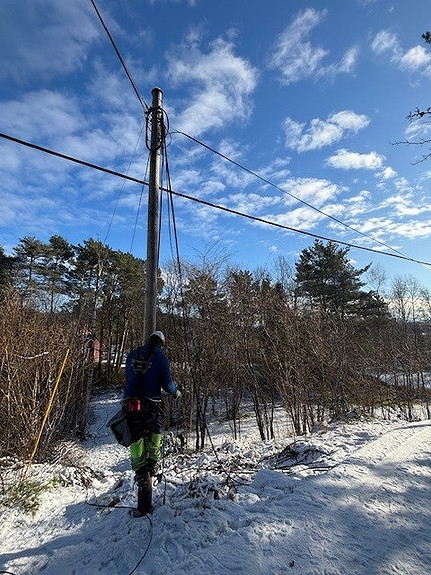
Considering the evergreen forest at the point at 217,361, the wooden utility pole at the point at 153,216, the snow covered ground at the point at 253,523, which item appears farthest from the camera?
the evergreen forest at the point at 217,361

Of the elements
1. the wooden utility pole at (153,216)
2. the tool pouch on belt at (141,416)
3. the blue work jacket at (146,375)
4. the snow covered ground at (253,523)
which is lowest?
the snow covered ground at (253,523)

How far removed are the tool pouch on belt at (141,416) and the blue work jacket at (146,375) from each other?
0.24ft

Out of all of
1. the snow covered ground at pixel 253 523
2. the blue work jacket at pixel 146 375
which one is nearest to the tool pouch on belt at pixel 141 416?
the blue work jacket at pixel 146 375

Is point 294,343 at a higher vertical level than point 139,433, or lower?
higher

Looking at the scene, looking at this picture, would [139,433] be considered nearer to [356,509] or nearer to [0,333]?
[356,509]

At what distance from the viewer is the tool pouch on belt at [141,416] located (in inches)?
148

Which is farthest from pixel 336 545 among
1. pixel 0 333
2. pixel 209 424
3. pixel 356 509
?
pixel 209 424

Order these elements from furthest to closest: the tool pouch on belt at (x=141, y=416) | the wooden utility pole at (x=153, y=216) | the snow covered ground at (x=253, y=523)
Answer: the wooden utility pole at (x=153, y=216)
the tool pouch on belt at (x=141, y=416)
the snow covered ground at (x=253, y=523)

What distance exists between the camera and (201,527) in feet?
11.1

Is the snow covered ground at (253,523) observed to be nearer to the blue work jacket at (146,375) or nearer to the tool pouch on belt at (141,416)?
the tool pouch on belt at (141,416)

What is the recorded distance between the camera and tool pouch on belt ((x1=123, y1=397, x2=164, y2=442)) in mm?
3748

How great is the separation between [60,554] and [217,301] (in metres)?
11.2

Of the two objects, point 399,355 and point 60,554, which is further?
point 399,355

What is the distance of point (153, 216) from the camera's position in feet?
15.4
